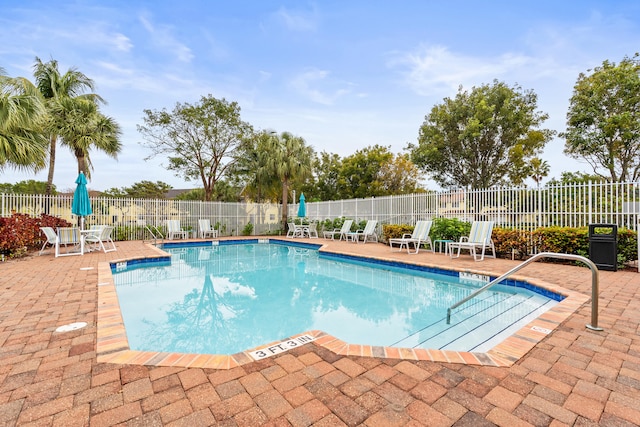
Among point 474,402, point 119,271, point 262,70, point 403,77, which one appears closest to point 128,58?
point 262,70

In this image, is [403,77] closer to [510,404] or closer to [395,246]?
[395,246]

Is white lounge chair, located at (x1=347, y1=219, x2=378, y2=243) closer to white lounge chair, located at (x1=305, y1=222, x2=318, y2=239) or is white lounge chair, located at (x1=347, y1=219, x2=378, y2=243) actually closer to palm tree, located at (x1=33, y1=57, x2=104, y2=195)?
white lounge chair, located at (x1=305, y1=222, x2=318, y2=239)

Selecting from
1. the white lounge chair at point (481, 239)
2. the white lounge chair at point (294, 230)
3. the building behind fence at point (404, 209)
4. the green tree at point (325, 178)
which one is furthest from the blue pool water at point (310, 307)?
the green tree at point (325, 178)

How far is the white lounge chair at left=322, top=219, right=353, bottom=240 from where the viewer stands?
1359 cm

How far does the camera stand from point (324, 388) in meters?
1.88

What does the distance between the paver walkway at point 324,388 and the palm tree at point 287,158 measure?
1344 cm

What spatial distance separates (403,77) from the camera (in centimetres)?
1092

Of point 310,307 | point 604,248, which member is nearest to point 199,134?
point 310,307

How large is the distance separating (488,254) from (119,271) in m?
9.74

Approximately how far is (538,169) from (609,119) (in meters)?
5.04

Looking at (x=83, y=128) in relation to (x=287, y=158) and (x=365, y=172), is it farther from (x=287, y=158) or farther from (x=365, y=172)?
(x=365, y=172)

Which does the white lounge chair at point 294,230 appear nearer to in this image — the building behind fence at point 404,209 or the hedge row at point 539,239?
the building behind fence at point 404,209

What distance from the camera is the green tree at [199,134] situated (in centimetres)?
1756

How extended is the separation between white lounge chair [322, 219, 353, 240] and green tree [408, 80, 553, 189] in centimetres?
812
